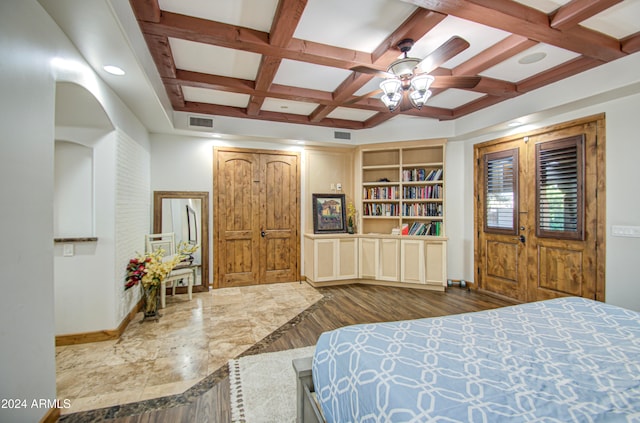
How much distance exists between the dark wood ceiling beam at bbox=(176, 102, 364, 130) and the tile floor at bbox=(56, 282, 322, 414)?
2.84 metres

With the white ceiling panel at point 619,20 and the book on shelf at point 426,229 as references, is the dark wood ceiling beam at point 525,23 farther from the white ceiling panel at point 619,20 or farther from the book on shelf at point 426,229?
the book on shelf at point 426,229

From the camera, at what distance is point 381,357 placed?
4.24 ft

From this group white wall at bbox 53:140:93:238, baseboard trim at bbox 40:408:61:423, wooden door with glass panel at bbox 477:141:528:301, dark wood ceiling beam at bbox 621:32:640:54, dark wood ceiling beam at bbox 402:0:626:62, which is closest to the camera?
baseboard trim at bbox 40:408:61:423

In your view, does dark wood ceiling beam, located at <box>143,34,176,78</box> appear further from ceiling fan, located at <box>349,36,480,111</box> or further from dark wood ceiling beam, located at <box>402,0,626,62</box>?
dark wood ceiling beam, located at <box>402,0,626,62</box>

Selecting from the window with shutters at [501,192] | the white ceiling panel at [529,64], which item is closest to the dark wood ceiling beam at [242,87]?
the white ceiling panel at [529,64]

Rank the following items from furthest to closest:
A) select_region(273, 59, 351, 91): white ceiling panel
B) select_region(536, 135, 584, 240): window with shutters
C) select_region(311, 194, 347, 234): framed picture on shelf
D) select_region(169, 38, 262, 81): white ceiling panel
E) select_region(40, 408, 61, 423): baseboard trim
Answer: select_region(311, 194, 347, 234): framed picture on shelf, select_region(536, 135, 584, 240): window with shutters, select_region(273, 59, 351, 91): white ceiling panel, select_region(169, 38, 262, 81): white ceiling panel, select_region(40, 408, 61, 423): baseboard trim

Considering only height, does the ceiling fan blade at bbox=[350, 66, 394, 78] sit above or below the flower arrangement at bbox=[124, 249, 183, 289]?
above

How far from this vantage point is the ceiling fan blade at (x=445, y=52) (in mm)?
2125

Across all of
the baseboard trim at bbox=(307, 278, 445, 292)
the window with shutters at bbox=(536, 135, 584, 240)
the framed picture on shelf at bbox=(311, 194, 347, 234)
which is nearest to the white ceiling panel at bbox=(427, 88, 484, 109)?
the window with shutters at bbox=(536, 135, 584, 240)

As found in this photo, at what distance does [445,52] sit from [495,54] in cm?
98

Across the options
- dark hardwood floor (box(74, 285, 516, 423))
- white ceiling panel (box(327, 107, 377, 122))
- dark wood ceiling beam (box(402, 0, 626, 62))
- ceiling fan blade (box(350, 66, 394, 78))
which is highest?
white ceiling panel (box(327, 107, 377, 122))

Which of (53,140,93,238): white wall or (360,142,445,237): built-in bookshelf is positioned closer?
(53,140,93,238): white wall

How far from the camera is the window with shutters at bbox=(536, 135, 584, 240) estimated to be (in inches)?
139

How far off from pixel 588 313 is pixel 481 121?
3323mm
